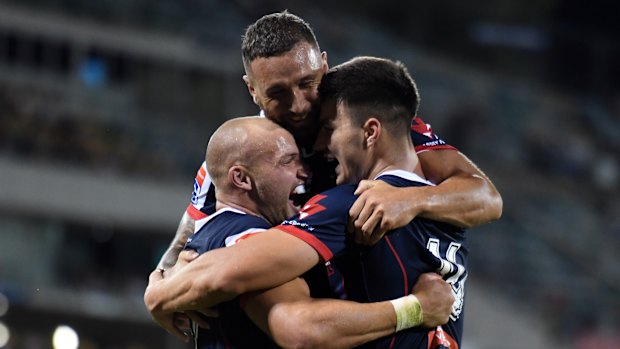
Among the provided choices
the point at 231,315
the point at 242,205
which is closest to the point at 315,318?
the point at 231,315

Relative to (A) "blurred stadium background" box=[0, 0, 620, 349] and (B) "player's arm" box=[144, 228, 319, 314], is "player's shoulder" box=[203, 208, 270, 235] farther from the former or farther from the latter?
(A) "blurred stadium background" box=[0, 0, 620, 349]

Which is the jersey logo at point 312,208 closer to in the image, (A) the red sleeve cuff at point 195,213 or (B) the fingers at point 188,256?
(B) the fingers at point 188,256

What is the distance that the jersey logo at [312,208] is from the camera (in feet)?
15.3

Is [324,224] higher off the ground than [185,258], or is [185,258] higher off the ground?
[324,224]

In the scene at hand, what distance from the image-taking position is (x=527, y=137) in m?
25.9

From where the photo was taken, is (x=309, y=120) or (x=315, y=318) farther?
(x=309, y=120)

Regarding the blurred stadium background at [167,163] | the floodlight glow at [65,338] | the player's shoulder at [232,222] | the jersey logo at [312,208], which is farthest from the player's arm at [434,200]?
the floodlight glow at [65,338]

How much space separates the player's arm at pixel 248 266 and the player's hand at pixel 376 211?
0.23 m

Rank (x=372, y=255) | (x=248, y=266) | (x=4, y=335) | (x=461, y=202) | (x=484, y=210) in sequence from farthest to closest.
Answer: (x=4, y=335)
(x=484, y=210)
(x=461, y=202)
(x=372, y=255)
(x=248, y=266)

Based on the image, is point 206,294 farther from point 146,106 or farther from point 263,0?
point 263,0

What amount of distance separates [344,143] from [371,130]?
130 millimetres

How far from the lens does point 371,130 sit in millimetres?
4914

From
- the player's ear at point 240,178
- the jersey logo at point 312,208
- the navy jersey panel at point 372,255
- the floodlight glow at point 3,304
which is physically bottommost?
the floodlight glow at point 3,304

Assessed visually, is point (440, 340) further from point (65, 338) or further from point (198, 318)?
point (65, 338)
